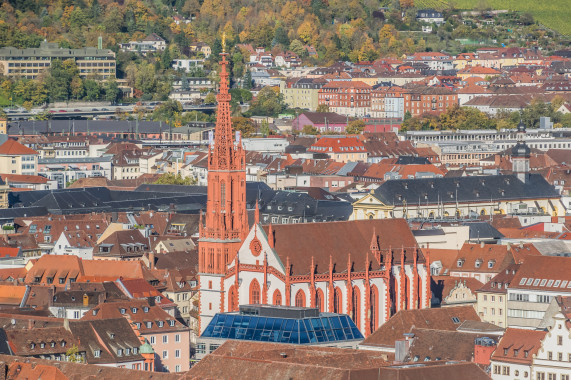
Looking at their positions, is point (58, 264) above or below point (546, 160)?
above

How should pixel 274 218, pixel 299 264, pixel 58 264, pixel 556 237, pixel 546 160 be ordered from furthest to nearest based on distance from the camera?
pixel 546 160
pixel 274 218
pixel 556 237
pixel 58 264
pixel 299 264

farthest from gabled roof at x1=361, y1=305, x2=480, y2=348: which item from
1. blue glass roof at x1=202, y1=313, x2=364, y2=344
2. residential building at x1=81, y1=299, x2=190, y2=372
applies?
residential building at x1=81, y1=299, x2=190, y2=372

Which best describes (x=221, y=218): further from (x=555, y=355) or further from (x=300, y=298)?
(x=555, y=355)

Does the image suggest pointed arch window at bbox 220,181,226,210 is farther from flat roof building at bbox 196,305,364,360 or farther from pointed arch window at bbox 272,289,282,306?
flat roof building at bbox 196,305,364,360

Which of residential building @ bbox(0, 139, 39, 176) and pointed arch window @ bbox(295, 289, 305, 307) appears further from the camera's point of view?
residential building @ bbox(0, 139, 39, 176)

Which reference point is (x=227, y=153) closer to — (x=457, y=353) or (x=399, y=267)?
(x=399, y=267)

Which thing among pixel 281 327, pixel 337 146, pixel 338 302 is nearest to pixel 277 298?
pixel 338 302

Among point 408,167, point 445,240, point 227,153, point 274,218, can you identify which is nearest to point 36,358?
point 227,153
